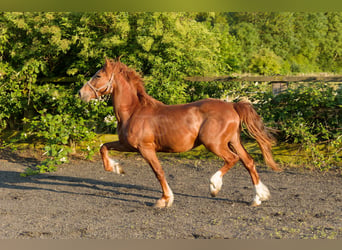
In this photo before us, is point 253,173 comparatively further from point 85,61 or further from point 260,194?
point 85,61

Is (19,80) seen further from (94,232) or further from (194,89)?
(94,232)

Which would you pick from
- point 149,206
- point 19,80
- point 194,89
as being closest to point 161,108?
point 149,206

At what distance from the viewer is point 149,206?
539 cm

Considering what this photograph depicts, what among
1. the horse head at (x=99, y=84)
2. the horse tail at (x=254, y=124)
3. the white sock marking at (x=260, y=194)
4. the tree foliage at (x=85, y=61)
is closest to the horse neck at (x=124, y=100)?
the horse head at (x=99, y=84)

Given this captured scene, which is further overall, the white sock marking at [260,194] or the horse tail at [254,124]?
the horse tail at [254,124]

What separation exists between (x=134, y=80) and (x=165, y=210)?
179 centimetres

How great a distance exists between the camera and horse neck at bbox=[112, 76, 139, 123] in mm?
5529

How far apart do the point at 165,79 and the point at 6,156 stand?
12.7ft

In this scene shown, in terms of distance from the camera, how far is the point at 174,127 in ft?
17.5

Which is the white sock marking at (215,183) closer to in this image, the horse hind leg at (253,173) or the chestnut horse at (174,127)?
the chestnut horse at (174,127)

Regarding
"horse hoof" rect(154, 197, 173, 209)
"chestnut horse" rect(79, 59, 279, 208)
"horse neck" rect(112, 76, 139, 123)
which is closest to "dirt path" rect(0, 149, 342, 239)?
"horse hoof" rect(154, 197, 173, 209)

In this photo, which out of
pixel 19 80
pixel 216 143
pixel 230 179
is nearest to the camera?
pixel 216 143

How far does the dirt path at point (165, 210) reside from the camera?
4.14 metres

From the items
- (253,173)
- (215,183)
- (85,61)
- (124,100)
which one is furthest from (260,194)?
(85,61)
